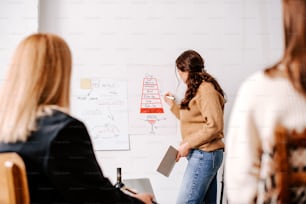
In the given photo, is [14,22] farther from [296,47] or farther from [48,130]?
[296,47]

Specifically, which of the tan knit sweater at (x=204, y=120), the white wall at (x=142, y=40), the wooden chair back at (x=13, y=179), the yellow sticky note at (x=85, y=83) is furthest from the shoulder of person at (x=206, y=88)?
the wooden chair back at (x=13, y=179)

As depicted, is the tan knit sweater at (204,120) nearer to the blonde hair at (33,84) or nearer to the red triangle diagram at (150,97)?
the red triangle diagram at (150,97)

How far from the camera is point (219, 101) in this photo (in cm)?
133

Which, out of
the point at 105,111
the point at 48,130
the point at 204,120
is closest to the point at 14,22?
the point at 105,111

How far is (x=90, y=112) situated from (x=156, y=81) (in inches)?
12.3

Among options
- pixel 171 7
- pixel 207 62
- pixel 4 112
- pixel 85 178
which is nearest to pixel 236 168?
pixel 85 178

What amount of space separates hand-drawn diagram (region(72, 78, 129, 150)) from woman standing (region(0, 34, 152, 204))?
88 centimetres

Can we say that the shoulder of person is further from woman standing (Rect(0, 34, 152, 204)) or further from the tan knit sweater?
woman standing (Rect(0, 34, 152, 204))

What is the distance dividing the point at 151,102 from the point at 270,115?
1.12 metres

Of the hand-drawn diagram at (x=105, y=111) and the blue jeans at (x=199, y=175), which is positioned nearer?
the blue jeans at (x=199, y=175)

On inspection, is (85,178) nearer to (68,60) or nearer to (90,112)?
(68,60)

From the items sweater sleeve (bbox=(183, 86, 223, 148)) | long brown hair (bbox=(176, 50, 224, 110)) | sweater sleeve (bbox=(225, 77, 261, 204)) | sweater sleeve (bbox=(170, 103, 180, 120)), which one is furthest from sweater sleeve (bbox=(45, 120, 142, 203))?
sweater sleeve (bbox=(170, 103, 180, 120))

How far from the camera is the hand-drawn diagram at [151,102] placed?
1638mm

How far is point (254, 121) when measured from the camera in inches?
22.5
